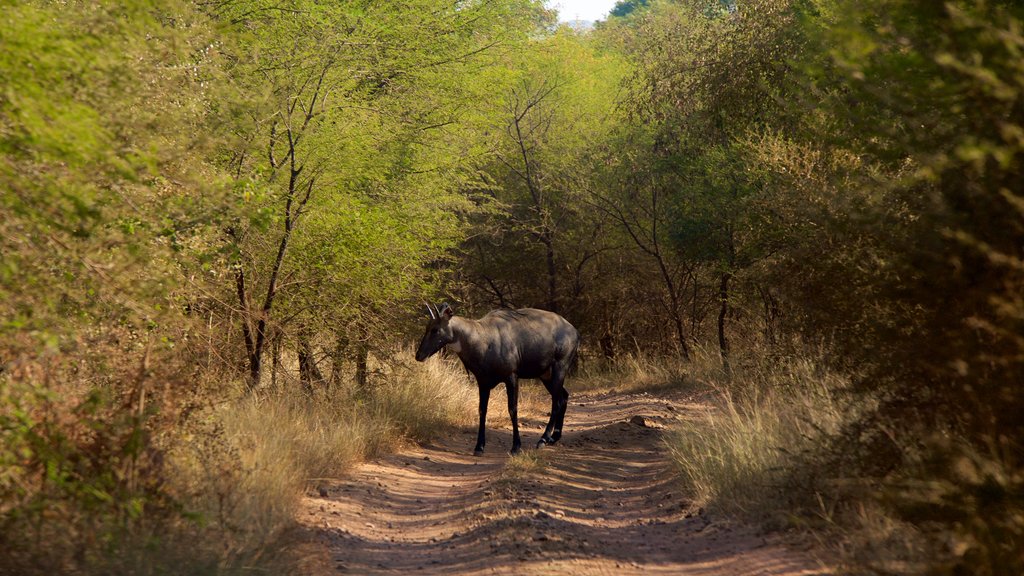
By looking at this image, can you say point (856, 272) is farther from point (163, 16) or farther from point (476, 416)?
point (476, 416)

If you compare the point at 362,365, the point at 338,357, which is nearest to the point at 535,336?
the point at 362,365

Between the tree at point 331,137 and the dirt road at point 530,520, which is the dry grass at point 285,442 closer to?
the dirt road at point 530,520

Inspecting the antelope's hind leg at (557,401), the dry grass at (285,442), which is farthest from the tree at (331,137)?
the antelope's hind leg at (557,401)

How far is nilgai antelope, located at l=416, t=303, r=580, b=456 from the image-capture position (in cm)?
1435

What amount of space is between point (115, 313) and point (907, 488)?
6168mm

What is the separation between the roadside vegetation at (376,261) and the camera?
584cm

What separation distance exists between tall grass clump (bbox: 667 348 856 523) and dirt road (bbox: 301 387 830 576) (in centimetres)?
28

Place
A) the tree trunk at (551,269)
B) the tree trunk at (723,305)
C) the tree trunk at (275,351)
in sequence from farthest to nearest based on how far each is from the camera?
the tree trunk at (551,269) < the tree trunk at (723,305) < the tree trunk at (275,351)

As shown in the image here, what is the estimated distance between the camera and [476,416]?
18.1 metres

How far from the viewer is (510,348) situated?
14.8 m

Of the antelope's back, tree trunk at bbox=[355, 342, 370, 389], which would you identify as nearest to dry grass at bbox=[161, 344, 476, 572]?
tree trunk at bbox=[355, 342, 370, 389]

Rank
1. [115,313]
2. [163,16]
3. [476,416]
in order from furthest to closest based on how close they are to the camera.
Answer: [476,416]
[163,16]
[115,313]

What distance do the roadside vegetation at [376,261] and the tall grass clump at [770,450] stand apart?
0.14ft

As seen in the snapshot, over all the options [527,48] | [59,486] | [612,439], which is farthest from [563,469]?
[527,48]
